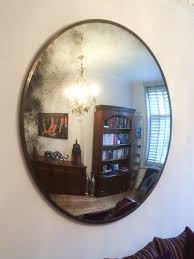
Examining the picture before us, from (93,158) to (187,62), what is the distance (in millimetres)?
1224

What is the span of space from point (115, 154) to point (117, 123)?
0.67ft

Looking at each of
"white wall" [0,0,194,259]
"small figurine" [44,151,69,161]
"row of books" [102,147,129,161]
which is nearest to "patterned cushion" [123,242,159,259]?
"white wall" [0,0,194,259]

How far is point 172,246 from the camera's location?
6.07ft

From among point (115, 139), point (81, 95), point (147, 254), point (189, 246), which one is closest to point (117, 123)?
point (115, 139)

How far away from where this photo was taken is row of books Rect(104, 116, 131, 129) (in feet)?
5.61

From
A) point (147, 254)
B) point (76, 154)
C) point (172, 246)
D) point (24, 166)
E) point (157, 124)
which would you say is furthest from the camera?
point (157, 124)

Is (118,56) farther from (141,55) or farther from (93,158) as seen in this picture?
(93,158)

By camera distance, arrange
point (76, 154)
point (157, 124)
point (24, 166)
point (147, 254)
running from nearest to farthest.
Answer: point (24, 166) < point (76, 154) < point (147, 254) < point (157, 124)

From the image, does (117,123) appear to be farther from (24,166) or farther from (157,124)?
(24,166)

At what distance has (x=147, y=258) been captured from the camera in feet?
5.51

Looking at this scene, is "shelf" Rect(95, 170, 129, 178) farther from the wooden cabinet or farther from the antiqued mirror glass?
the wooden cabinet

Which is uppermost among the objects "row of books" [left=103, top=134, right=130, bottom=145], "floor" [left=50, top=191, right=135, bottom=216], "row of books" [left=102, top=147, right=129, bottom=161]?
"row of books" [left=103, top=134, right=130, bottom=145]

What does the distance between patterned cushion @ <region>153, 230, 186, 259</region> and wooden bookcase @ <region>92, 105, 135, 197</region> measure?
0.43 m

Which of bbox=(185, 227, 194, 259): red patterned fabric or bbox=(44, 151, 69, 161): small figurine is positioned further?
bbox=(185, 227, 194, 259): red patterned fabric
